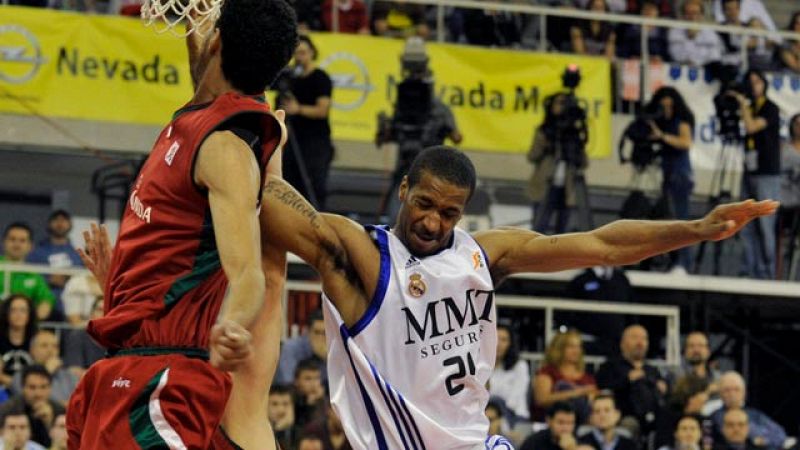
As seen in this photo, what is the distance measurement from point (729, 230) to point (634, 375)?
7999 mm

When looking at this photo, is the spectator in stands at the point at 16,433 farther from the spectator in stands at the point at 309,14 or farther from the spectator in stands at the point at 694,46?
the spectator in stands at the point at 694,46

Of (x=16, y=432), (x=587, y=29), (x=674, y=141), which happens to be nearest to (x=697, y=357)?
(x=674, y=141)

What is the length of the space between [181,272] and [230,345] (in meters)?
0.70

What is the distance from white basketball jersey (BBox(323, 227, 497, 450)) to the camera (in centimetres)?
696

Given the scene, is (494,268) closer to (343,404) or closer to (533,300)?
(343,404)

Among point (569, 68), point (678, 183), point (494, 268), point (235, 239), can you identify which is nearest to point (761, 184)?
point (678, 183)

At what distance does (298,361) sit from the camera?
1397 cm

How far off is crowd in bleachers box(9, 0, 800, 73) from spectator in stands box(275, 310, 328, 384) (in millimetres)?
4646

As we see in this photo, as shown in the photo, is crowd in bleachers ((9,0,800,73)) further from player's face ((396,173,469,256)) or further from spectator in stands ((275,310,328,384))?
player's face ((396,173,469,256))

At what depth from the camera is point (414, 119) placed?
15.6 m

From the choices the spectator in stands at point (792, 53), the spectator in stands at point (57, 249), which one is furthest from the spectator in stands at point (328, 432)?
the spectator in stands at point (792, 53)

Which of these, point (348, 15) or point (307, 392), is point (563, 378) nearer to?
point (307, 392)

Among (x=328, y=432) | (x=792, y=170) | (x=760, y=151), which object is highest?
(x=760, y=151)

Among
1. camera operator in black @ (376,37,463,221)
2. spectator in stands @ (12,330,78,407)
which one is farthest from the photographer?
spectator in stands @ (12,330,78,407)
